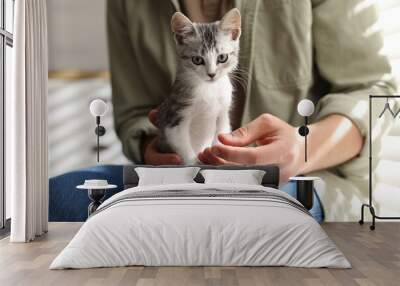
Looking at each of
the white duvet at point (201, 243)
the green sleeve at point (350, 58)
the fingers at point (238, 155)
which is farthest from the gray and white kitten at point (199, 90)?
the white duvet at point (201, 243)

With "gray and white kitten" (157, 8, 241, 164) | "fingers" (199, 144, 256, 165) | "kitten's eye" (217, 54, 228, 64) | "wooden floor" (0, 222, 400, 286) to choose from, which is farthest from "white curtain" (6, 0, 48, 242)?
"kitten's eye" (217, 54, 228, 64)

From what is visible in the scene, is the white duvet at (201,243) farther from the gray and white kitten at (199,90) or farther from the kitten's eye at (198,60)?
the kitten's eye at (198,60)

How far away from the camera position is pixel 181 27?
710cm

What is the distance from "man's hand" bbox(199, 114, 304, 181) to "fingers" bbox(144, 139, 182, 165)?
11.8 inches

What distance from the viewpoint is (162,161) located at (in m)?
7.06

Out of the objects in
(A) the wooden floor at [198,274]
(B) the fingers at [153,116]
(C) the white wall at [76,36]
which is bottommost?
(A) the wooden floor at [198,274]

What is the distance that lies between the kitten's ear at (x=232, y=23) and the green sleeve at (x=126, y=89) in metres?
1.10

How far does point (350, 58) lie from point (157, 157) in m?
2.51

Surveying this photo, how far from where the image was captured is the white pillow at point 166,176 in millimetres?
6492

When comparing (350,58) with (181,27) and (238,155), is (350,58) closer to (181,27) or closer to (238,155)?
(238,155)

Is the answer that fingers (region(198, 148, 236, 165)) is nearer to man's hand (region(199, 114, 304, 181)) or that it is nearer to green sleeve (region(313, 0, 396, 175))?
man's hand (region(199, 114, 304, 181))

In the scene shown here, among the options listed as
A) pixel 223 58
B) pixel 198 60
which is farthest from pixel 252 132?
pixel 198 60

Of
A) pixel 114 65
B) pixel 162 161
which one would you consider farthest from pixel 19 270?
pixel 114 65

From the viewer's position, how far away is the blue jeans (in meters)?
7.20
